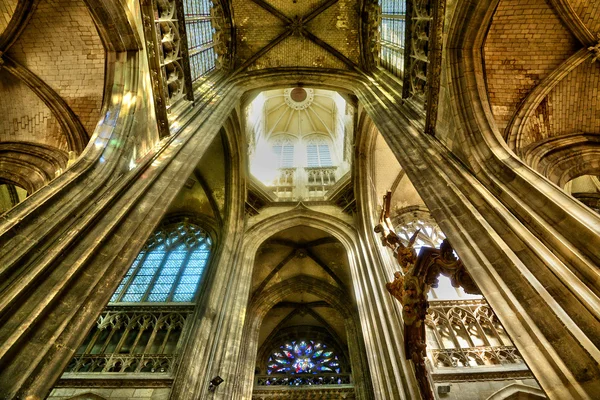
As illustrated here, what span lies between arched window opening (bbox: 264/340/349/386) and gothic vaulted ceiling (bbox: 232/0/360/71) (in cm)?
1024

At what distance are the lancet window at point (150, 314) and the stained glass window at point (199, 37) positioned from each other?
5459 mm

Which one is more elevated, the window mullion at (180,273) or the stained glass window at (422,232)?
the stained glass window at (422,232)

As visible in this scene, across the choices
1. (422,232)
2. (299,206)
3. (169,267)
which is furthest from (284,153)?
(169,267)

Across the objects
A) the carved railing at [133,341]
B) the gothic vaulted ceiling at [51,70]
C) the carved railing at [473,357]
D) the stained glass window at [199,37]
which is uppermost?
the stained glass window at [199,37]

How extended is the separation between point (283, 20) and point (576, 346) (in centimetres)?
1200

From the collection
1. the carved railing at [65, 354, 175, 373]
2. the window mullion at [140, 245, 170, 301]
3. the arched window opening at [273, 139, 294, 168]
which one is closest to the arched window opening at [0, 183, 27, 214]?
the window mullion at [140, 245, 170, 301]

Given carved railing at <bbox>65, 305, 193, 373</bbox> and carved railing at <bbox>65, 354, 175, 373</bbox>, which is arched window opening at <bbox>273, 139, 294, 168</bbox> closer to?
carved railing at <bbox>65, 305, 193, 373</bbox>

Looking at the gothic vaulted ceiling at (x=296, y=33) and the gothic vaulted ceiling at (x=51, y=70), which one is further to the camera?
the gothic vaulted ceiling at (x=296, y=33)

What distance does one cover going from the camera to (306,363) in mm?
11836

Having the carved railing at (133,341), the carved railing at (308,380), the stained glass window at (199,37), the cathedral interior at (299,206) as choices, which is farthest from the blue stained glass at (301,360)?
the stained glass window at (199,37)

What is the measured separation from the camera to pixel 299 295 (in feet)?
43.5

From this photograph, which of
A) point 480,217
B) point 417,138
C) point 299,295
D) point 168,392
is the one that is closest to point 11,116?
point 168,392

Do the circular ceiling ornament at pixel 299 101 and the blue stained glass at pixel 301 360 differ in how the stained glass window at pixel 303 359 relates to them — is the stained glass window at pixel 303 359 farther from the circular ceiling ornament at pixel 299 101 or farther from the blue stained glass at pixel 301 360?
the circular ceiling ornament at pixel 299 101

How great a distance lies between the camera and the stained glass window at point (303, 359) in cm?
1149
